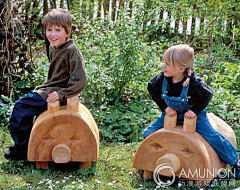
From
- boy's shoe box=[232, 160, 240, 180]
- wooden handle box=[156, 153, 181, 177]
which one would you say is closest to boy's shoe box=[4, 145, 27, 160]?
wooden handle box=[156, 153, 181, 177]

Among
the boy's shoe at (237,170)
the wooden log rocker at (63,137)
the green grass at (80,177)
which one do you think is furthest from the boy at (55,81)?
the boy's shoe at (237,170)

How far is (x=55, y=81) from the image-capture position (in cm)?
366

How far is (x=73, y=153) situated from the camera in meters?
3.56

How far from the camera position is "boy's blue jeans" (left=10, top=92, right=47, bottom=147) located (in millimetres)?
3686

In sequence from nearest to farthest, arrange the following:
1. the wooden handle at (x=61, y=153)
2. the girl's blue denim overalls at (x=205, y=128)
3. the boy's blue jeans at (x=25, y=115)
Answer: the girl's blue denim overalls at (x=205, y=128) < the wooden handle at (x=61, y=153) < the boy's blue jeans at (x=25, y=115)

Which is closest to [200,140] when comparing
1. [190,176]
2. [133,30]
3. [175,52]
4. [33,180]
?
[190,176]

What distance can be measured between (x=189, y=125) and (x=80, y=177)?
3.83ft

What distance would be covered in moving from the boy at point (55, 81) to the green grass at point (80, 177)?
296mm

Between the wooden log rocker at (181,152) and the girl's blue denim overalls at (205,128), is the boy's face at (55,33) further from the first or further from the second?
the wooden log rocker at (181,152)

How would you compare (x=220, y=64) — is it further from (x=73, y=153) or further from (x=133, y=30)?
(x=73, y=153)

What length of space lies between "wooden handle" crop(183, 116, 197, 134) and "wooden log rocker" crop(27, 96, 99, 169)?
905 millimetres

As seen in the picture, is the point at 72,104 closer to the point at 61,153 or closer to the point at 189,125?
the point at 61,153

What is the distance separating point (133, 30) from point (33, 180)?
8.57 feet

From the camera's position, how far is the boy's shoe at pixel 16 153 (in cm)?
380
